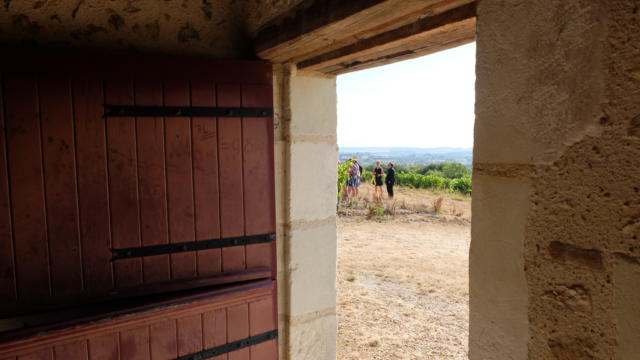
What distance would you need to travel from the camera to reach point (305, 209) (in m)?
2.21

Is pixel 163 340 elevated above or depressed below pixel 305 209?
below

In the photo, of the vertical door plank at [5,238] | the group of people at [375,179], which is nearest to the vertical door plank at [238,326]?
the vertical door plank at [5,238]

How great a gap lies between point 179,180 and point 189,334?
0.68 metres

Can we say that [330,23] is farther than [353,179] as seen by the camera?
No

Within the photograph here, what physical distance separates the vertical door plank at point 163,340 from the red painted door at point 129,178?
37 millimetres

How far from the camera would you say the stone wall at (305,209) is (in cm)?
214

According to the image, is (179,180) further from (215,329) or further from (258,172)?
(215,329)

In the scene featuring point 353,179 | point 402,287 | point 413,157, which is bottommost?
point 413,157

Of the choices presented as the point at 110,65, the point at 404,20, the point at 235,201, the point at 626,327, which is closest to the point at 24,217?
the point at 110,65

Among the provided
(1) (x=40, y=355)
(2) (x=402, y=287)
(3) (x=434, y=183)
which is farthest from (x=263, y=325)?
(3) (x=434, y=183)

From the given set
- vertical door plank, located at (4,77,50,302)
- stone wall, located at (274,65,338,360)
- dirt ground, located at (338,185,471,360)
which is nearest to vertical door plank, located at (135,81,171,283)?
vertical door plank, located at (4,77,50,302)

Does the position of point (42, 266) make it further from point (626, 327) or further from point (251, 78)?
point (626, 327)

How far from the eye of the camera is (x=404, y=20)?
1305 millimetres

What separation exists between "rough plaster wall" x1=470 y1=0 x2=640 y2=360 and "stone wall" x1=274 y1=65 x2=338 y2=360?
1.34 metres
